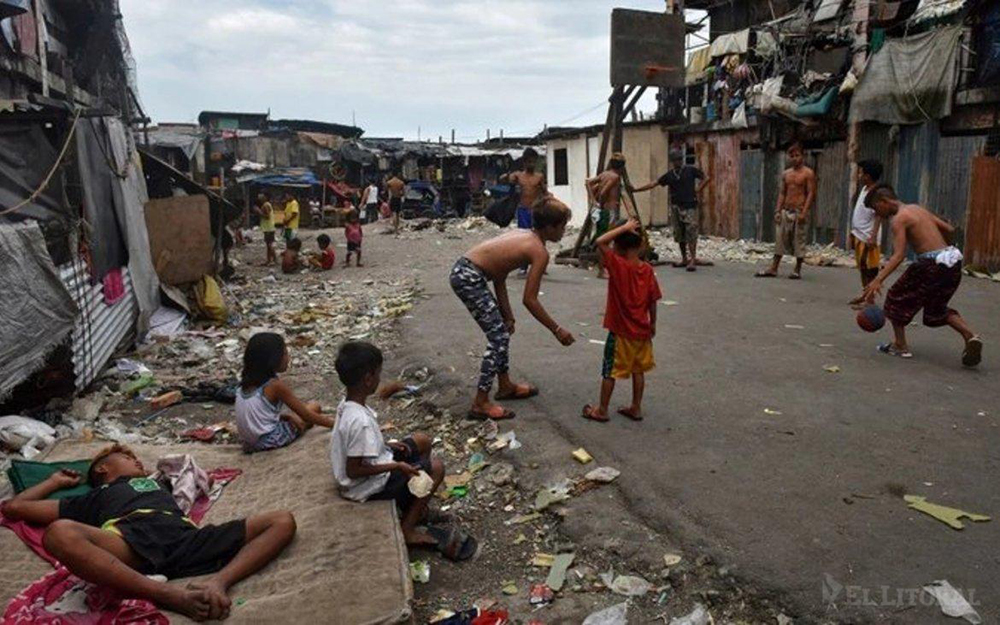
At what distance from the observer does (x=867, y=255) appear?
7.59 m

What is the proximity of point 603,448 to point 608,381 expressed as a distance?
20.0 inches

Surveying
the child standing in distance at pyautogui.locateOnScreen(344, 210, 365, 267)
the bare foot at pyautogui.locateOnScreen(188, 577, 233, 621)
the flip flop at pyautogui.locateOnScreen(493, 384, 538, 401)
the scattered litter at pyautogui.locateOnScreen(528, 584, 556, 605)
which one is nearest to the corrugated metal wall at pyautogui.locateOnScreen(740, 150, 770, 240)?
the child standing in distance at pyautogui.locateOnScreen(344, 210, 365, 267)

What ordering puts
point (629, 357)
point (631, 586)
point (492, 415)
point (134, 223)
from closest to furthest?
point (631, 586)
point (629, 357)
point (492, 415)
point (134, 223)

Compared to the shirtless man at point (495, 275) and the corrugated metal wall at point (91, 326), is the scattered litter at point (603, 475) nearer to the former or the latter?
the shirtless man at point (495, 275)

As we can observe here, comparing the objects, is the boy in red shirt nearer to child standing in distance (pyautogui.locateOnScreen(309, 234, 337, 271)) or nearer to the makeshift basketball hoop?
the makeshift basketball hoop

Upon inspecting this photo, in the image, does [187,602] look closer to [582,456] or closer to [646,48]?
[582,456]

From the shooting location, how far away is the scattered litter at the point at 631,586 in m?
3.04

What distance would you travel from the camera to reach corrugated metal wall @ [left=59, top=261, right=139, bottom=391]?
19.0 ft

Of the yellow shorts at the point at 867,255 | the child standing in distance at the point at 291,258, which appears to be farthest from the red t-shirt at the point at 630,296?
the child standing in distance at the point at 291,258

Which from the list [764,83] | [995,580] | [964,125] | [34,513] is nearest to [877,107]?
[964,125]

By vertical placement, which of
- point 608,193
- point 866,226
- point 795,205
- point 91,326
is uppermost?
point 608,193

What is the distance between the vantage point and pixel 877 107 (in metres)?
12.4

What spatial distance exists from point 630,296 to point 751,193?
1314cm


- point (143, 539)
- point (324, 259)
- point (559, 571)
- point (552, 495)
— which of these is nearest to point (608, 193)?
point (324, 259)
